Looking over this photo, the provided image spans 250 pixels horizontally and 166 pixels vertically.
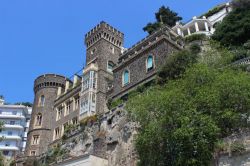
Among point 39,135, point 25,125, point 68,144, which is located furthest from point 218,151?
point 25,125

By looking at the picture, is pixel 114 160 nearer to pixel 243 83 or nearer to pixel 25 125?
pixel 243 83

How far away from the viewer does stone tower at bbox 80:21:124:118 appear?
48.8m

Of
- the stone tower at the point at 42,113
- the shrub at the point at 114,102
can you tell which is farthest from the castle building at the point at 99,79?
the shrub at the point at 114,102

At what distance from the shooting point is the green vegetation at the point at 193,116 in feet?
76.5

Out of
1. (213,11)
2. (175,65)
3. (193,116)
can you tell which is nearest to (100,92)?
(175,65)

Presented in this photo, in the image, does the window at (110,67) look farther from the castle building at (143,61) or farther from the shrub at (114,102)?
the shrub at (114,102)

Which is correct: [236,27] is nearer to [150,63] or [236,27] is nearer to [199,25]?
[150,63]

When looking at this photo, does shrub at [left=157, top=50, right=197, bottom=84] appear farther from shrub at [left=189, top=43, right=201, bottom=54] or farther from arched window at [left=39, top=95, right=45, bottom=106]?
arched window at [left=39, top=95, right=45, bottom=106]

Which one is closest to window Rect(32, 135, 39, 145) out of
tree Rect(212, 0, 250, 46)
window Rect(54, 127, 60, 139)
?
window Rect(54, 127, 60, 139)

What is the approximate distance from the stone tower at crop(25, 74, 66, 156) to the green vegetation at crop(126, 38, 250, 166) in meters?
28.1

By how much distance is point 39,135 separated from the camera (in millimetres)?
54406

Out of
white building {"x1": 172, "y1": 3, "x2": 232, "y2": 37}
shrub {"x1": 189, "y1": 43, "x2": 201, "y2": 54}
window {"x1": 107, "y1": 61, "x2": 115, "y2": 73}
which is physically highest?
white building {"x1": 172, "y1": 3, "x2": 232, "y2": 37}

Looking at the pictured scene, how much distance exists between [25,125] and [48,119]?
36.6 metres

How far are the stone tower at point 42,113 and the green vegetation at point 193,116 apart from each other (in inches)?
1105
